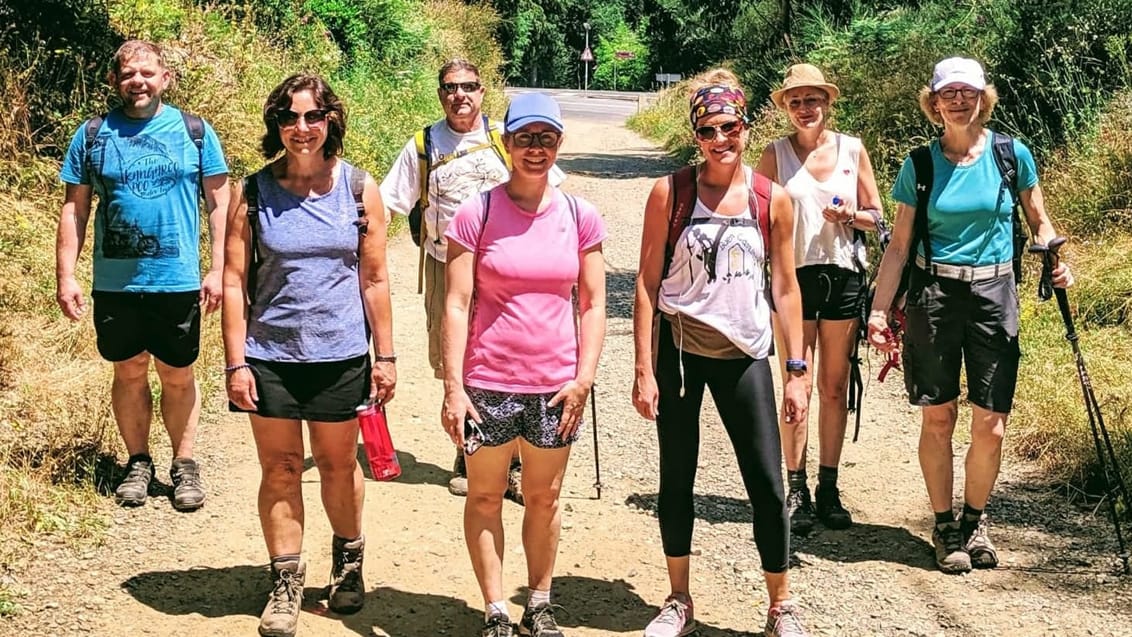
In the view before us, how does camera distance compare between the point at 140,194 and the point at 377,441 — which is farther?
the point at 140,194

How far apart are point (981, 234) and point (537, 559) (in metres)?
2.18

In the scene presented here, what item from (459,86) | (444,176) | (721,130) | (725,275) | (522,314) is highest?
(459,86)

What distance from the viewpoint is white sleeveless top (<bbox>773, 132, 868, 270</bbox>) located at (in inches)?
200

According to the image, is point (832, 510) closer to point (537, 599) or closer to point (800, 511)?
point (800, 511)

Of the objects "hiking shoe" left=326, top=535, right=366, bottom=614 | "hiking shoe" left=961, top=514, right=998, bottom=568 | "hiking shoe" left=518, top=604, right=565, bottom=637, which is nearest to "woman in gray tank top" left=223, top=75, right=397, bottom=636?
"hiking shoe" left=326, top=535, right=366, bottom=614

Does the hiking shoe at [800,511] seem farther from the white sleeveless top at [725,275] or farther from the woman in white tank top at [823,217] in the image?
the white sleeveless top at [725,275]

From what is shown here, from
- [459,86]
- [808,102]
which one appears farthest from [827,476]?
[459,86]

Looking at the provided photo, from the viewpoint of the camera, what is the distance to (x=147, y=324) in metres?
5.29

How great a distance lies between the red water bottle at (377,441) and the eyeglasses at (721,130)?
1.45 meters

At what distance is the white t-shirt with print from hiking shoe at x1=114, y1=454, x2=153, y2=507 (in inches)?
63.1

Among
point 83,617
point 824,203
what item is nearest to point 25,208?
point 83,617

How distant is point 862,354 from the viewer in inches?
347

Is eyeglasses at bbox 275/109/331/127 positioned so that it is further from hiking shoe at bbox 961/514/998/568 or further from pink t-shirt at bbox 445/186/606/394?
hiking shoe at bbox 961/514/998/568

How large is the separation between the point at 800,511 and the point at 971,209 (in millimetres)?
1553
